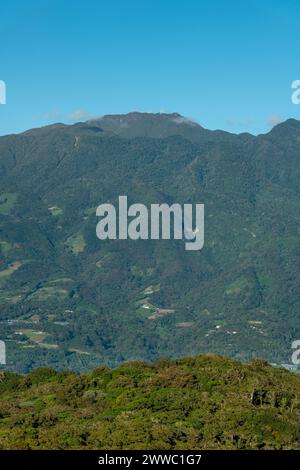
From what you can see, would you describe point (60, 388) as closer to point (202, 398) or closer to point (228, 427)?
point (202, 398)

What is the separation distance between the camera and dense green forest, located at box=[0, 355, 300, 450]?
52.3m

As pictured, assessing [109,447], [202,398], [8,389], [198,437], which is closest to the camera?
[109,447]

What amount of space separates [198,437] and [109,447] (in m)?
6.76

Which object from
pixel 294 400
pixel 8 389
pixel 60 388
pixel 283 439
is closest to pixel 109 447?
pixel 283 439

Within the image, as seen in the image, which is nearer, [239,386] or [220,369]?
[239,386]

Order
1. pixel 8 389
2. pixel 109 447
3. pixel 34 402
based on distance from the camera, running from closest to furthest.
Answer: pixel 109 447
pixel 34 402
pixel 8 389

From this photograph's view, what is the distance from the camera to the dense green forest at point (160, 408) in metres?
52.3

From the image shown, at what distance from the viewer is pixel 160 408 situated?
61875 mm

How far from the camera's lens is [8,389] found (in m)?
83.3

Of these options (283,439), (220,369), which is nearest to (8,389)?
(220,369)
